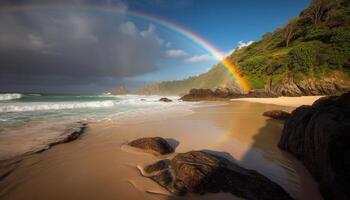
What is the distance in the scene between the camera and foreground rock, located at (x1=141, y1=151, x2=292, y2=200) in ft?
8.43

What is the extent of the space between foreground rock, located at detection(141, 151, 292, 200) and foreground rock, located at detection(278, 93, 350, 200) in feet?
2.03

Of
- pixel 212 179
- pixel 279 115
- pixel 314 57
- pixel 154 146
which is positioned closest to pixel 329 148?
pixel 212 179

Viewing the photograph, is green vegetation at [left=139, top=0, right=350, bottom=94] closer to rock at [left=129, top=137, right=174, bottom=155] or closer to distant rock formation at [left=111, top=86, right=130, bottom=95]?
rock at [left=129, top=137, right=174, bottom=155]

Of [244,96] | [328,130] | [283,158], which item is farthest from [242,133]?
[244,96]

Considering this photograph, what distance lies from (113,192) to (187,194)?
1122 millimetres

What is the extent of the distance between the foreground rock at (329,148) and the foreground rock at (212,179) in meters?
0.62

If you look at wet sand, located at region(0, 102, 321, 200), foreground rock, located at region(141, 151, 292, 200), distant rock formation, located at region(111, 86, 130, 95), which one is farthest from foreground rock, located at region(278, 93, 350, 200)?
distant rock formation, located at region(111, 86, 130, 95)

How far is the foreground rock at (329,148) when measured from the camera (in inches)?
86.7

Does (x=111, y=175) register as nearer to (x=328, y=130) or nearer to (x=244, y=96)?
(x=328, y=130)

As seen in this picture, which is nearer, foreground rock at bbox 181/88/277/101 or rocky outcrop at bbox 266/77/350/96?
rocky outcrop at bbox 266/77/350/96

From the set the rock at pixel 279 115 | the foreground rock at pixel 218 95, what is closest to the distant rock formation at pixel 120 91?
the foreground rock at pixel 218 95

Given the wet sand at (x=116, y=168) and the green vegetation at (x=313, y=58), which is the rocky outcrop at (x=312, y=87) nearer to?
the green vegetation at (x=313, y=58)

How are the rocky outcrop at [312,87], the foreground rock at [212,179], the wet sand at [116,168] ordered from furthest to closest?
the rocky outcrop at [312,87] → the wet sand at [116,168] → the foreground rock at [212,179]

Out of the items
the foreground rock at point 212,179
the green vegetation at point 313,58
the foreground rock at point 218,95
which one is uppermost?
the green vegetation at point 313,58
